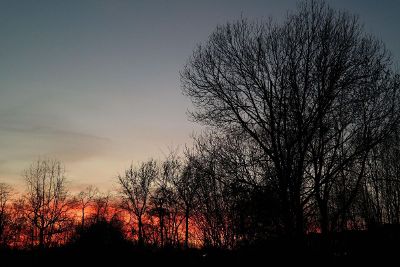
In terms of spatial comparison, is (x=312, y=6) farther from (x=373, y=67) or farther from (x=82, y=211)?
(x=82, y=211)

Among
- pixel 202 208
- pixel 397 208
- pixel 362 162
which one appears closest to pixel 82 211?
pixel 202 208

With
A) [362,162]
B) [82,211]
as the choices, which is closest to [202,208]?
[362,162]

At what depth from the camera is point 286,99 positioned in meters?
14.6

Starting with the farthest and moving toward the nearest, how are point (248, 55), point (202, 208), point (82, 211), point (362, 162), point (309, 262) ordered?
point (82, 211) < point (202, 208) < point (248, 55) < point (362, 162) < point (309, 262)

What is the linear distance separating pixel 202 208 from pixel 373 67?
481 inches

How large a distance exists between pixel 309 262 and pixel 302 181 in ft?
10.2

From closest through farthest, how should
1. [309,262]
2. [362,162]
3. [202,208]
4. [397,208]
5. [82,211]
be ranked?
[309,262] < [362,162] < [202,208] < [397,208] < [82,211]

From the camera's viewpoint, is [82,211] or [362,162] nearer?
[362,162]

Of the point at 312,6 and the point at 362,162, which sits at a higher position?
the point at 312,6

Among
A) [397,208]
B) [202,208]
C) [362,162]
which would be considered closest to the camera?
[362,162]

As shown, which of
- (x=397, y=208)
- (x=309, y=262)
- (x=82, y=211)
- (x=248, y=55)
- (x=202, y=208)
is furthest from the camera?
(x=82, y=211)

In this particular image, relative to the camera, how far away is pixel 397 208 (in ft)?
76.9

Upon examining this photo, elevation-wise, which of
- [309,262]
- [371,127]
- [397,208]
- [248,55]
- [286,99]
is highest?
[248,55]

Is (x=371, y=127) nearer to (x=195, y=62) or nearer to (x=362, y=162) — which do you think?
(x=362, y=162)
